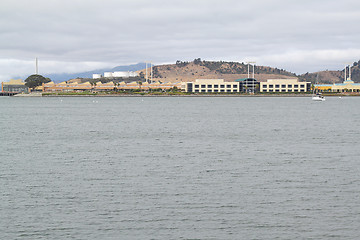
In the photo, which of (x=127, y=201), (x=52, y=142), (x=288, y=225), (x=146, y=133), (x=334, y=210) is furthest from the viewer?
(x=146, y=133)

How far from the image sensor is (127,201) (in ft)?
77.7

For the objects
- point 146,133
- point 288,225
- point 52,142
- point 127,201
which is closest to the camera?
point 288,225

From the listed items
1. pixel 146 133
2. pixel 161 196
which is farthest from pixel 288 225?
pixel 146 133

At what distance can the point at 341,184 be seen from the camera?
27.4 metres

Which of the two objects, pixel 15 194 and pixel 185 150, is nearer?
pixel 15 194

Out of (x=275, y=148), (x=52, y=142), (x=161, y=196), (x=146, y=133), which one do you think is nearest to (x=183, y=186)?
(x=161, y=196)

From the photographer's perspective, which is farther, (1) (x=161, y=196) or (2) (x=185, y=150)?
(2) (x=185, y=150)

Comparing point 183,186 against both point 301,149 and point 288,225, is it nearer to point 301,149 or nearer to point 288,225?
point 288,225

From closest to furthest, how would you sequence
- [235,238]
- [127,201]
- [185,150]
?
[235,238]
[127,201]
[185,150]

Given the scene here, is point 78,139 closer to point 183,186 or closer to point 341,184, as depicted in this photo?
point 183,186

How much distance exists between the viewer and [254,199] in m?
24.2

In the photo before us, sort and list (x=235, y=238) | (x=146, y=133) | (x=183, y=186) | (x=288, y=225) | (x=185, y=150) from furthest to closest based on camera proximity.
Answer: (x=146, y=133) → (x=185, y=150) → (x=183, y=186) → (x=288, y=225) → (x=235, y=238)

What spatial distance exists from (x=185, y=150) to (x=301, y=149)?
35.5 feet

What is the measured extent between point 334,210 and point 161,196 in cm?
863
